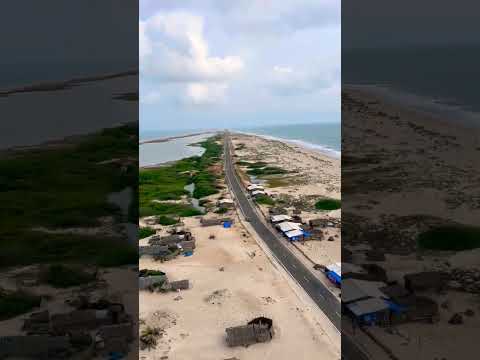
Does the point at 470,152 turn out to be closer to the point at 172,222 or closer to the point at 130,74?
the point at 130,74

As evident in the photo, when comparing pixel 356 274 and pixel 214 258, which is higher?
pixel 356 274

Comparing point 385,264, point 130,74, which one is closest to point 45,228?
point 130,74

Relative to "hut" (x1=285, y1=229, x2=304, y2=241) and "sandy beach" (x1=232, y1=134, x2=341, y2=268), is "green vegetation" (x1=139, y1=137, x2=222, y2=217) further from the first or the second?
"hut" (x1=285, y1=229, x2=304, y2=241)

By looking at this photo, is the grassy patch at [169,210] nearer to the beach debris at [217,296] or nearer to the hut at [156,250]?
the hut at [156,250]

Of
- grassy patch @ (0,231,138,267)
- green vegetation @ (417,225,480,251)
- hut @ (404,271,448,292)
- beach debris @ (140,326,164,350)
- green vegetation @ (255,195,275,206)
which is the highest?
green vegetation @ (417,225,480,251)

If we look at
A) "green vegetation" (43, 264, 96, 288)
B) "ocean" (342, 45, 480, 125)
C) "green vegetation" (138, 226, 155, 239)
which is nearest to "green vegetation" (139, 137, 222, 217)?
"green vegetation" (138, 226, 155, 239)
